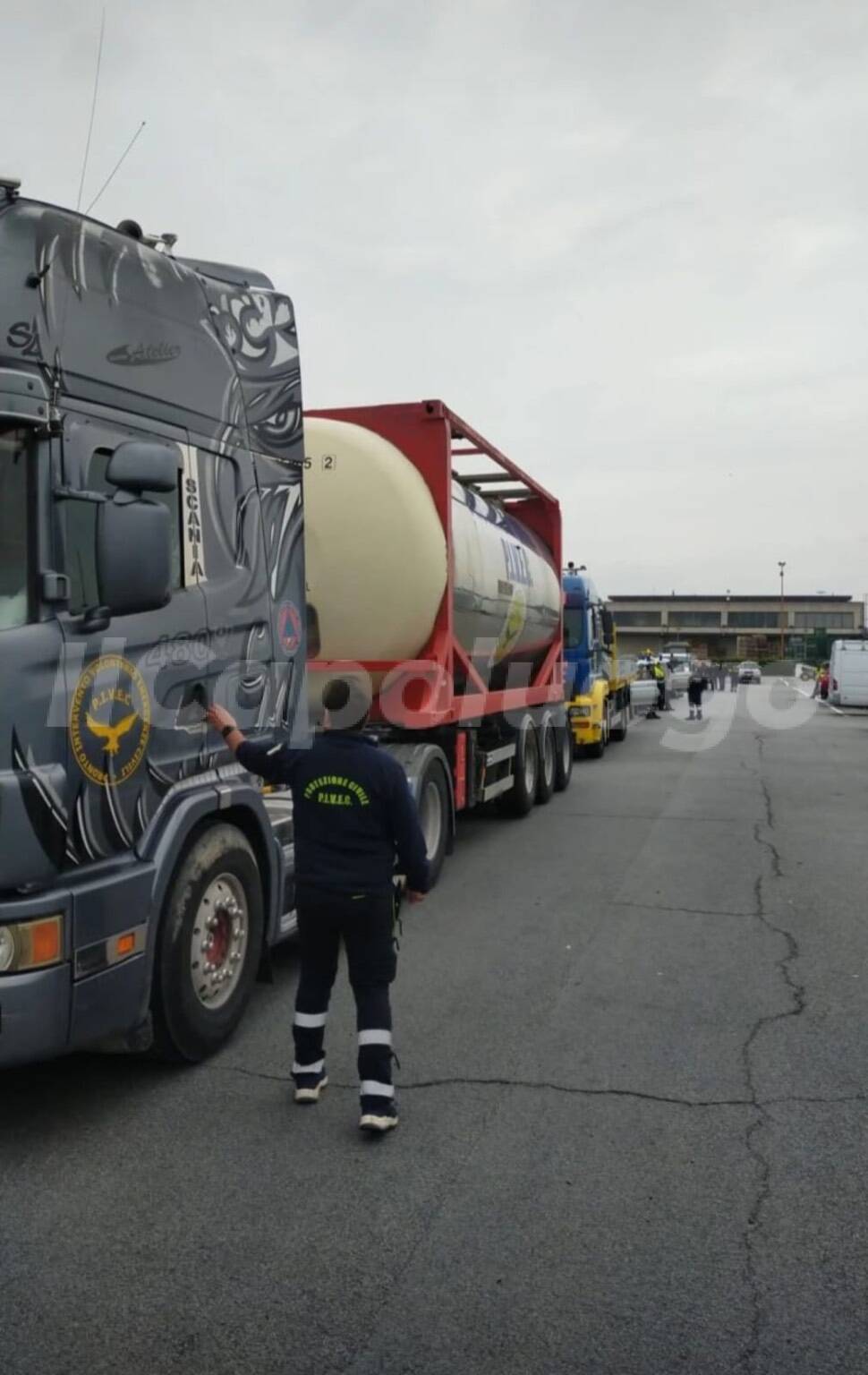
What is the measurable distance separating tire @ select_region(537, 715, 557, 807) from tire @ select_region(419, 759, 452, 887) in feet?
14.9

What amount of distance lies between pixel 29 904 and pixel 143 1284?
4.20ft

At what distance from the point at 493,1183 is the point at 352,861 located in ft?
4.25

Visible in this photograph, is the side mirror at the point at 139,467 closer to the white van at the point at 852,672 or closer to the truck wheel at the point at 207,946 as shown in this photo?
the truck wheel at the point at 207,946

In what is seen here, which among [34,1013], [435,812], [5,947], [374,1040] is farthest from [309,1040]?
[435,812]

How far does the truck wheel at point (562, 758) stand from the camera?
15.1m

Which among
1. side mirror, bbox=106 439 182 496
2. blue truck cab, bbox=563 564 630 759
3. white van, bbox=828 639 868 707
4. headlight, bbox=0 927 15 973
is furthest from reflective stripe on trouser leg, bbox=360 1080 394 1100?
white van, bbox=828 639 868 707

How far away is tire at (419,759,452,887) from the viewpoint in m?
8.80

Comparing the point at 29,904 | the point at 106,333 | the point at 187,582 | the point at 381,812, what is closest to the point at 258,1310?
the point at 29,904

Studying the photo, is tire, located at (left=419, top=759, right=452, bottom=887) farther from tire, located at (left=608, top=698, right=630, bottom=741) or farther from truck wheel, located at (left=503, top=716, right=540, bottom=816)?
tire, located at (left=608, top=698, right=630, bottom=741)

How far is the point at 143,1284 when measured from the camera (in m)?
3.29

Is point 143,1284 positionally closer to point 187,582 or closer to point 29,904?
point 29,904

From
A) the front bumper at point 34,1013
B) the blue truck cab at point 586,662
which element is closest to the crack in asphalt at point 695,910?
the front bumper at point 34,1013

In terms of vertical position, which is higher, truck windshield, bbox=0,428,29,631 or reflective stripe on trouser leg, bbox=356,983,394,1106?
truck windshield, bbox=0,428,29,631

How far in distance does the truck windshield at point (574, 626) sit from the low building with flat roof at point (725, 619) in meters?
106
